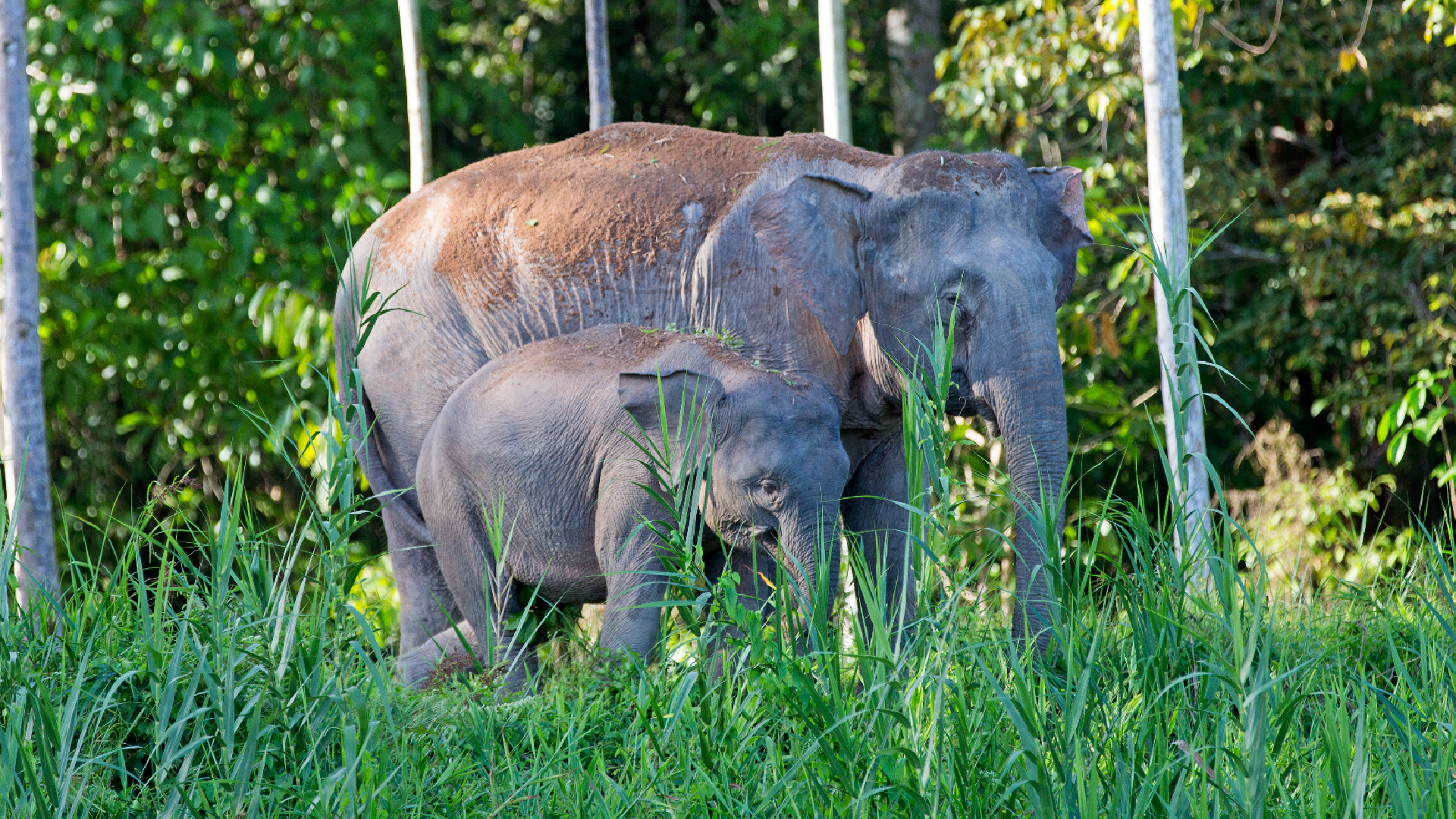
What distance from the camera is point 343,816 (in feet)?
7.50

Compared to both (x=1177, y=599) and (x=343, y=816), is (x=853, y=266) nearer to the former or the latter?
(x=1177, y=599)

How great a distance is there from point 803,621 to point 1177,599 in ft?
2.30

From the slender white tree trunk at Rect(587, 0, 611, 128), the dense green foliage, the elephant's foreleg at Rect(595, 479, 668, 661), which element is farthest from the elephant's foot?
the dense green foliage

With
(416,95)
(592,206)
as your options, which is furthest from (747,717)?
(416,95)

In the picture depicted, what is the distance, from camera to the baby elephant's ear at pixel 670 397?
10.8 ft

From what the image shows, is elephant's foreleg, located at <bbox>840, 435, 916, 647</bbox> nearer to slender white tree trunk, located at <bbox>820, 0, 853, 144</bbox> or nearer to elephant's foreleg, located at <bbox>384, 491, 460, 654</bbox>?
elephant's foreleg, located at <bbox>384, 491, 460, 654</bbox>

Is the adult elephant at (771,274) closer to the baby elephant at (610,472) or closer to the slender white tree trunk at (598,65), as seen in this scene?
the baby elephant at (610,472)

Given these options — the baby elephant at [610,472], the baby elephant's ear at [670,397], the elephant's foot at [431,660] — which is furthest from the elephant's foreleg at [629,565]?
the elephant's foot at [431,660]

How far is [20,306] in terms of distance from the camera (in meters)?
4.81

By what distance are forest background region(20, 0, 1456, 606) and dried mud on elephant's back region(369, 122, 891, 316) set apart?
2550mm

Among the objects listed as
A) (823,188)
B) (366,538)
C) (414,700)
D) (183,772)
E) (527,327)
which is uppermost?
(823,188)

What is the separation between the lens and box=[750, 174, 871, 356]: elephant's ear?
3471 mm

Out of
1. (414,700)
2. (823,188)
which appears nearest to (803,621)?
(414,700)

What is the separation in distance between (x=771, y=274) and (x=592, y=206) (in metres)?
0.49
